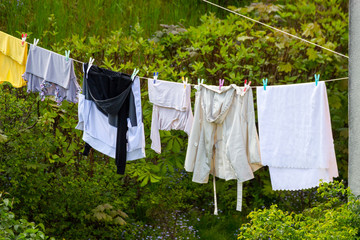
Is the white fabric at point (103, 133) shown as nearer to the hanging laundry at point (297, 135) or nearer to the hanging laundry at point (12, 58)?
the hanging laundry at point (12, 58)

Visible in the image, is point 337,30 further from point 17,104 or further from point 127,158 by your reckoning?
point 17,104

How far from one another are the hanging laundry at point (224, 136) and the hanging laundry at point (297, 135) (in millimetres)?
149

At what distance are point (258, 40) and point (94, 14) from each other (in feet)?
9.46

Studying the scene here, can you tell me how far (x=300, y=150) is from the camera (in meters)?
4.65

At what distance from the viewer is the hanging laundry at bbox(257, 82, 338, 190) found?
4523 mm

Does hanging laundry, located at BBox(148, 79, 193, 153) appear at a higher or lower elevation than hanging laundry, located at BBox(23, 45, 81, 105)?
lower

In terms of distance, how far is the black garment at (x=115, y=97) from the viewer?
16.2 feet

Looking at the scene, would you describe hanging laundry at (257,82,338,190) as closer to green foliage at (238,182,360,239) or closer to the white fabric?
green foliage at (238,182,360,239)

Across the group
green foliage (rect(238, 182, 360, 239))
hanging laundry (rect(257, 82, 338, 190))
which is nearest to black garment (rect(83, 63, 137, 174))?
hanging laundry (rect(257, 82, 338, 190))

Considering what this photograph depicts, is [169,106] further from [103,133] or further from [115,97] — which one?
[103,133]

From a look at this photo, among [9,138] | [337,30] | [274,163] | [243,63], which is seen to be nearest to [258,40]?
[243,63]

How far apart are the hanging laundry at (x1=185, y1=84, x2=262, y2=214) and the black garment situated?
22.4 inches

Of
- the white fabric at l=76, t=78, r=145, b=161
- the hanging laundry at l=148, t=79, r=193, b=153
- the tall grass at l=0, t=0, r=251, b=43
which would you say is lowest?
the white fabric at l=76, t=78, r=145, b=161

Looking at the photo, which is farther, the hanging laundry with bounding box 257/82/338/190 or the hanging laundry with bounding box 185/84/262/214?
the hanging laundry with bounding box 185/84/262/214
